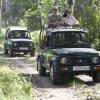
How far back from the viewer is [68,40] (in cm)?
1510

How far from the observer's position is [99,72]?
14289 mm

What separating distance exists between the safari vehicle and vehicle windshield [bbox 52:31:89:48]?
36.8 feet

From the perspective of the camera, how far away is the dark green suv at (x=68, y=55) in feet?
45.2

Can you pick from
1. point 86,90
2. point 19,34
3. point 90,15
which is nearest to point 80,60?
point 86,90

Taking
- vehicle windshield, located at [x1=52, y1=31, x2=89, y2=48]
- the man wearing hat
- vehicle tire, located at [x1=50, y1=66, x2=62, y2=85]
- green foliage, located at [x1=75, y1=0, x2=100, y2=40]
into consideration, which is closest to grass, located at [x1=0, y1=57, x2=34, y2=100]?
vehicle tire, located at [x1=50, y1=66, x2=62, y2=85]

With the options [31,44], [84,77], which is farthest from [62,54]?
[31,44]

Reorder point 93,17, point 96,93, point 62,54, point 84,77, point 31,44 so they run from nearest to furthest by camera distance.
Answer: point 96,93, point 62,54, point 84,77, point 31,44, point 93,17

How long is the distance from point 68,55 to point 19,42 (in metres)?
13.1

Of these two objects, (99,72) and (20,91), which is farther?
(99,72)

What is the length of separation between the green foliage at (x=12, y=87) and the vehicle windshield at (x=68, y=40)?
3955 millimetres

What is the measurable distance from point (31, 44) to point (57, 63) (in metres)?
13.0

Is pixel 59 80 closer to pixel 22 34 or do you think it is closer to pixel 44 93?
pixel 44 93

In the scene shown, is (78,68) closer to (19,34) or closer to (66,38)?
(66,38)

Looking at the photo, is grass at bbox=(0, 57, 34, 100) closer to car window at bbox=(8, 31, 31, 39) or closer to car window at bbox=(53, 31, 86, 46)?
car window at bbox=(53, 31, 86, 46)
